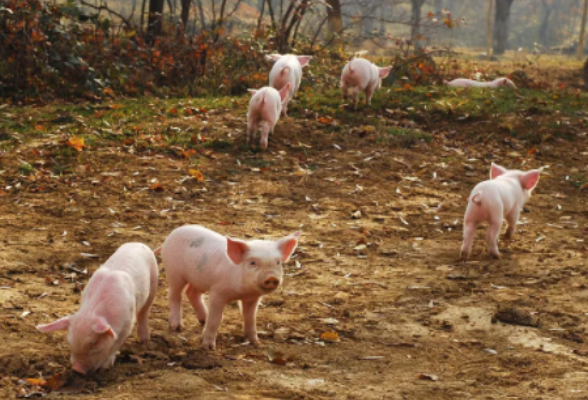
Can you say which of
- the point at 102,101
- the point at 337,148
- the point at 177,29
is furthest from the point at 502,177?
the point at 177,29

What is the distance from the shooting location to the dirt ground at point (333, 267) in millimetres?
4035

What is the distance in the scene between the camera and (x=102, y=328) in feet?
12.0

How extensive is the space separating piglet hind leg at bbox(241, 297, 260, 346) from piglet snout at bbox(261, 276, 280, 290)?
41cm

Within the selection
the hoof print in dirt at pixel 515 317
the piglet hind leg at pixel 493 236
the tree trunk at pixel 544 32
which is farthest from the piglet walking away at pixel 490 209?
the tree trunk at pixel 544 32

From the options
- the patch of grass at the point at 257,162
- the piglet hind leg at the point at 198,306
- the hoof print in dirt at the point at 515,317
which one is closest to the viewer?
the piglet hind leg at the point at 198,306

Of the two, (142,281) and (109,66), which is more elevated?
(109,66)

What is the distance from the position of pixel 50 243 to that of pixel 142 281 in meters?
2.18

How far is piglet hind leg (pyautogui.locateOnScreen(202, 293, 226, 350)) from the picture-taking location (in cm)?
432

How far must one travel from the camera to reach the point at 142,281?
4227mm

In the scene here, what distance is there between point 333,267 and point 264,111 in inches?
129

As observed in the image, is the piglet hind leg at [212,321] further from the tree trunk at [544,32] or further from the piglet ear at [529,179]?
the tree trunk at [544,32]

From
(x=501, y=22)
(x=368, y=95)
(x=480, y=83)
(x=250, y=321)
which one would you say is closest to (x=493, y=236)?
(x=250, y=321)

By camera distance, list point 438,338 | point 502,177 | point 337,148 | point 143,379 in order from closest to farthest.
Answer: point 143,379 < point 438,338 < point 502,177 < point 337,148

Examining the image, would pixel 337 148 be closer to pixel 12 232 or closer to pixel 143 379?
pixel 12 232
